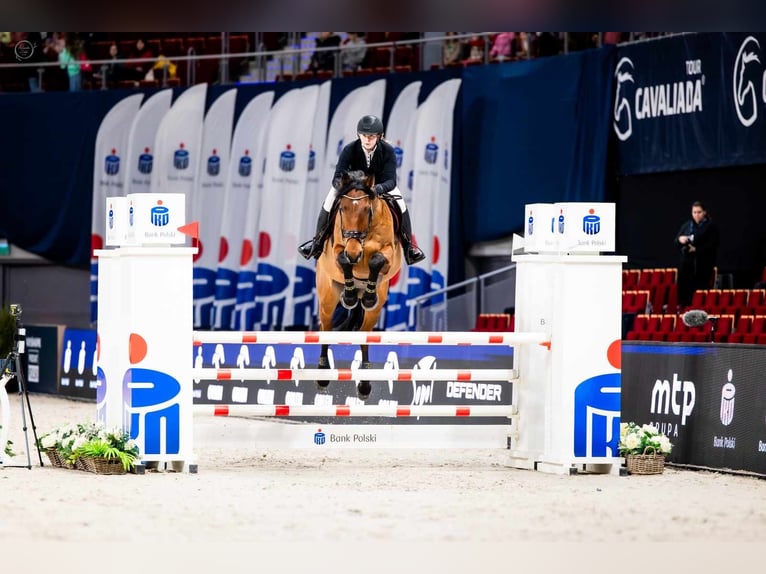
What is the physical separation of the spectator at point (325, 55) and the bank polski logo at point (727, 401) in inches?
522

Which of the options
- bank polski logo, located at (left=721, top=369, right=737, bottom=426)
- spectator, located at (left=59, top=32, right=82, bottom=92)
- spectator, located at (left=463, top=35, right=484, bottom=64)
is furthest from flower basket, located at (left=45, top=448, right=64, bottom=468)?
spectator, located at (left=59, top=32, right=82, bottom=92)

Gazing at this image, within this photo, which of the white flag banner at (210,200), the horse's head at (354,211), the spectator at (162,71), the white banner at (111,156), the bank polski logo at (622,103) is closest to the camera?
the horse's head at (354,211)

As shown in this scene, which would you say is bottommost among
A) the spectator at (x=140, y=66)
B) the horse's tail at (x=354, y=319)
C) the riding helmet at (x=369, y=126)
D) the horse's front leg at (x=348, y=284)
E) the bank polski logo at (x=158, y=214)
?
the horse's tail at (x=354, y=319)

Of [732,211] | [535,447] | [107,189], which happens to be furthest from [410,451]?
[107,189]

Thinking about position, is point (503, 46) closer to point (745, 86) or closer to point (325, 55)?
point (325, 55)

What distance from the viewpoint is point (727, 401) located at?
33.5 feet

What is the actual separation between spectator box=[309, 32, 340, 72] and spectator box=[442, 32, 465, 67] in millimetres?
2182

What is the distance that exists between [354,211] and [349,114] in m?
11.0

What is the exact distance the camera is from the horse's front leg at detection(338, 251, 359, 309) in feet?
34.4

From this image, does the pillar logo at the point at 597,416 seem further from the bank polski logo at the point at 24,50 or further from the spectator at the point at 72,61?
the spectator at the point at 72,61

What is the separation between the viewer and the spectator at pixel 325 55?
73.4 ft

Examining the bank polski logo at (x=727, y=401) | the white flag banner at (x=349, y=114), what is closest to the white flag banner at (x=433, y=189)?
the white flag banner at (x=349, y=114)

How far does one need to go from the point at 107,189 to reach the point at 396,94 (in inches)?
250

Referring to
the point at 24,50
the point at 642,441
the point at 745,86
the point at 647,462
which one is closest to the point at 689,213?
the point at 745,86
